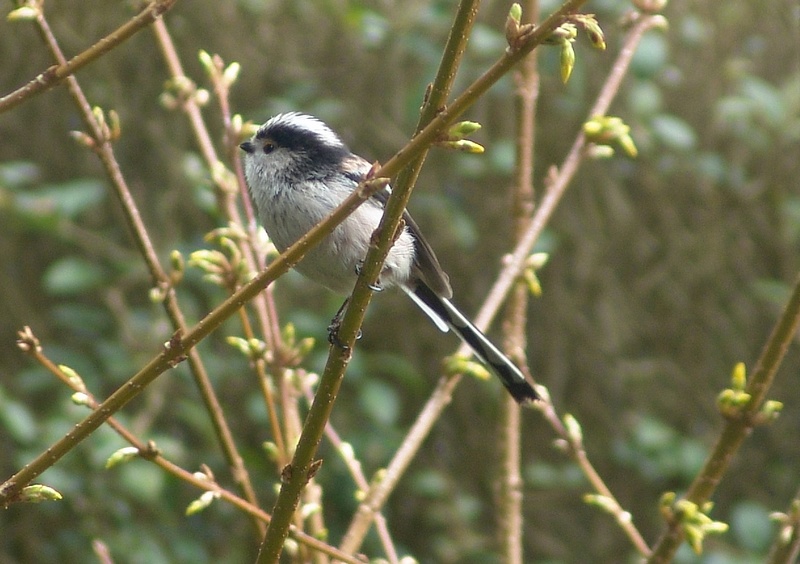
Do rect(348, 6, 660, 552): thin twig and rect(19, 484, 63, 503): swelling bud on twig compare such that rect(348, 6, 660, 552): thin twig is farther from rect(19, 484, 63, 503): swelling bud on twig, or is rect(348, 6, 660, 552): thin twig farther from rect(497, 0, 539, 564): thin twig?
rect(19, 484, 63, 503): swelling bud on twig

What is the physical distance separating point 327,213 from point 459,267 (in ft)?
8.34

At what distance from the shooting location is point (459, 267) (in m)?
5.23

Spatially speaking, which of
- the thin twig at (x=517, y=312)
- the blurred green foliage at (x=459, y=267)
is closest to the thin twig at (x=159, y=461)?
the thin twig at (x=517, y=312)

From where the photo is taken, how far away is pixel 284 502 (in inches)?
60.7

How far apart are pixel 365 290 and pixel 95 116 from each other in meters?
0.68

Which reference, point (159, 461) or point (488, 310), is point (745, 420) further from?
point (159, 461)

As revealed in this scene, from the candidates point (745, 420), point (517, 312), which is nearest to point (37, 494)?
point (745, 420)

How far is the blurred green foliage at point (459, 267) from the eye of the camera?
4.56m

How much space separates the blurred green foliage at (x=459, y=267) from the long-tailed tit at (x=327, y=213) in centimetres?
142

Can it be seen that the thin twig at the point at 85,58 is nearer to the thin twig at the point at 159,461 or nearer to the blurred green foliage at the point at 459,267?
the thin twig at the point at 159,461

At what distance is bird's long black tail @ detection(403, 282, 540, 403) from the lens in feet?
7.48

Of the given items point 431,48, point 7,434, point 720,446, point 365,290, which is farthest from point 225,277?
point 7,434

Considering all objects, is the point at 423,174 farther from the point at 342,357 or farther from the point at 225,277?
the point at 342,357

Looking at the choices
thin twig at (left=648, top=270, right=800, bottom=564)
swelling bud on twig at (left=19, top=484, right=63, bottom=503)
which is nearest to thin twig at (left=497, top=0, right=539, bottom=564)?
thin twig at (left=648, top=270, right=800, bottom=564)
